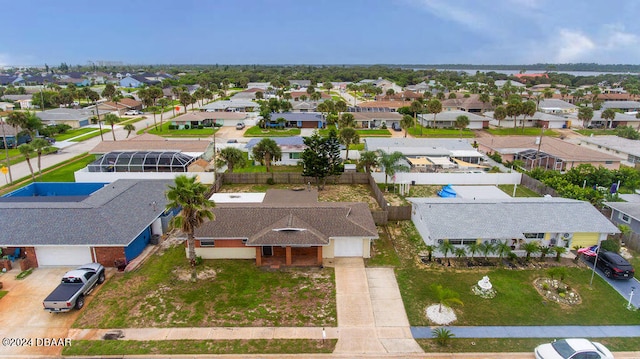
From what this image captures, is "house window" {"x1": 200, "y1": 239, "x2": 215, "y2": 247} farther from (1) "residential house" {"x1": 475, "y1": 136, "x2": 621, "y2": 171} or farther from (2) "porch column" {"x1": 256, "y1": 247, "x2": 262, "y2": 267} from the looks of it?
(1) "residential house" {"x1": 475, "y1": 136, "x2": 621, "y2": 171}

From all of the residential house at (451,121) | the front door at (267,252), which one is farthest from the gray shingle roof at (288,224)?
the residential house at (451,121)

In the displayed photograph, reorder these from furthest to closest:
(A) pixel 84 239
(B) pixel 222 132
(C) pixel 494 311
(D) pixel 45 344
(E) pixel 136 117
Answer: (E) pixel 136 117 → (B) pixel 222 132 → (A) pixel 84 239 → (C) pixel 494 311 → (D) pixel 45 344

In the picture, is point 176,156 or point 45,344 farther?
point 176,156

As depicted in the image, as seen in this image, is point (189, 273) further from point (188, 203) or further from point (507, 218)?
point (507, 218)

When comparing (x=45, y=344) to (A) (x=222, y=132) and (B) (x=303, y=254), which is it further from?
(A) (x=222, y=132)

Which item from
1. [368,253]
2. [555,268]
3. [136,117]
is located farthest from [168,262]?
[136,117]

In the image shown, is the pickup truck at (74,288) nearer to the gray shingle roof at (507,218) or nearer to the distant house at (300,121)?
the gray shingle roof at (507,218)

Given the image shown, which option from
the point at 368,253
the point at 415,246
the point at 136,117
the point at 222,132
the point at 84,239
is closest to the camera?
the point at 84,239
